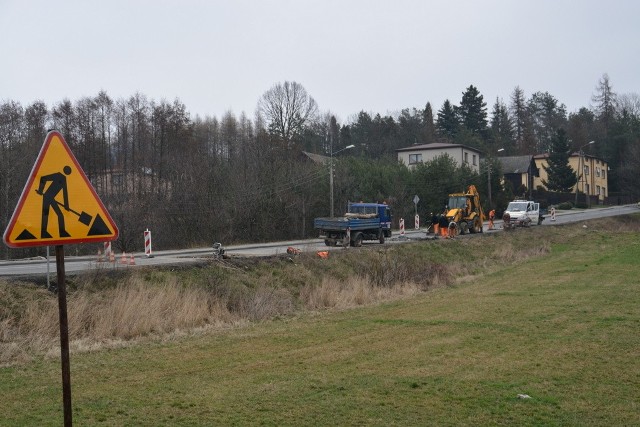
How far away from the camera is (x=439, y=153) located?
85125 mm

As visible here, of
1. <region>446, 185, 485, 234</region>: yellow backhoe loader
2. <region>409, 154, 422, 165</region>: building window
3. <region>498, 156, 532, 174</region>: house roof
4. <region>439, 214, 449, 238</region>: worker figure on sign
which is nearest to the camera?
<region>439, 214, 449, 238</region>: worker figure on sign

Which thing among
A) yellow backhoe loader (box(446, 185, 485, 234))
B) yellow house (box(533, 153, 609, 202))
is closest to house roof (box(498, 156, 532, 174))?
yellow house (box(533, 153, 609, 202))

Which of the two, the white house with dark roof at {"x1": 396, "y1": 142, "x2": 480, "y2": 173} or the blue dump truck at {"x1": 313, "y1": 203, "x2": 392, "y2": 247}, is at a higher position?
the white house with dark roof at {"x1": 396, "y1": 142, "x2": 480, "y2": 173}

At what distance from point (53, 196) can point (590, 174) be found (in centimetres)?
10695

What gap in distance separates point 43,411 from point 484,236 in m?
39.7

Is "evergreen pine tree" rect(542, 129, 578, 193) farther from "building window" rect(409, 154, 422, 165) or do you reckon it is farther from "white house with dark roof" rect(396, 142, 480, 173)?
"building window" rect(409, 154, 422, 165)

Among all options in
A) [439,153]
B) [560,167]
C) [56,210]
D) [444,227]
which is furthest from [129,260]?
[560,167]

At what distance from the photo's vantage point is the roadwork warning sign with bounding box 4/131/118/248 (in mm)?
5180

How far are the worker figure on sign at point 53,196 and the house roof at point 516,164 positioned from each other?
313 ft

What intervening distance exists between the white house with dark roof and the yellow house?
17.5 meters

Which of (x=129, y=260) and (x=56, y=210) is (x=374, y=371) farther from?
(x=129, y=260)

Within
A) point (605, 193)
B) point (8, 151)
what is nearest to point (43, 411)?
point (8, 151)

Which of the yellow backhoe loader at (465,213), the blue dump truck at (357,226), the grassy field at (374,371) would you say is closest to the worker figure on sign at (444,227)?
the yellow backhoe loader at (465,213)

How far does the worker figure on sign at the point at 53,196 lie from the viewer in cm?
520
